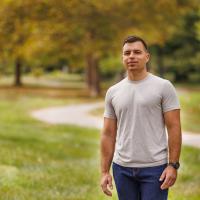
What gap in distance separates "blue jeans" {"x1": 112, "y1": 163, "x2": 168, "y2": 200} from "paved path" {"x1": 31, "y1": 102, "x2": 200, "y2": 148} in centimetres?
1294

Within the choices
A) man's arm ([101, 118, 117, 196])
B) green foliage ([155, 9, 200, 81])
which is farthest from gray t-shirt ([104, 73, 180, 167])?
green foliage ([155, 9, 200, 81])

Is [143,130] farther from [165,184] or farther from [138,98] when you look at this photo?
[165,184]

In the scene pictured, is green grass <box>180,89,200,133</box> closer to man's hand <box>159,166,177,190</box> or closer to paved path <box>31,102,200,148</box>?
paved path <box>31,102,200,148</box>

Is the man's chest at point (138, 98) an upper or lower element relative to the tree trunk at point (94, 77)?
upper

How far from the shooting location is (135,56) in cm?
459

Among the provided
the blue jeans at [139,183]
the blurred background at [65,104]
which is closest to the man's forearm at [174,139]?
Answer: the blue jeans at [139,183]

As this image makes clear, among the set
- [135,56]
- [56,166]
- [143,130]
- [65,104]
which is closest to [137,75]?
[135,56]

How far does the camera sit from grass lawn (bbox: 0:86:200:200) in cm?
827

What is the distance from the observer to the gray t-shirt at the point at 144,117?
4.47 m

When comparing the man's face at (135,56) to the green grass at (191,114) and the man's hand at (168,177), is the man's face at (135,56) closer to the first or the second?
the man's hand at (168,177)

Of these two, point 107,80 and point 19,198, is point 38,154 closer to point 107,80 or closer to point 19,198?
point 19,198

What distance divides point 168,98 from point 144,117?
229 mm

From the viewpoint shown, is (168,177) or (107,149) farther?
(107,149)

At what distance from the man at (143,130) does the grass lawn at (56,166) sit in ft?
10.5
